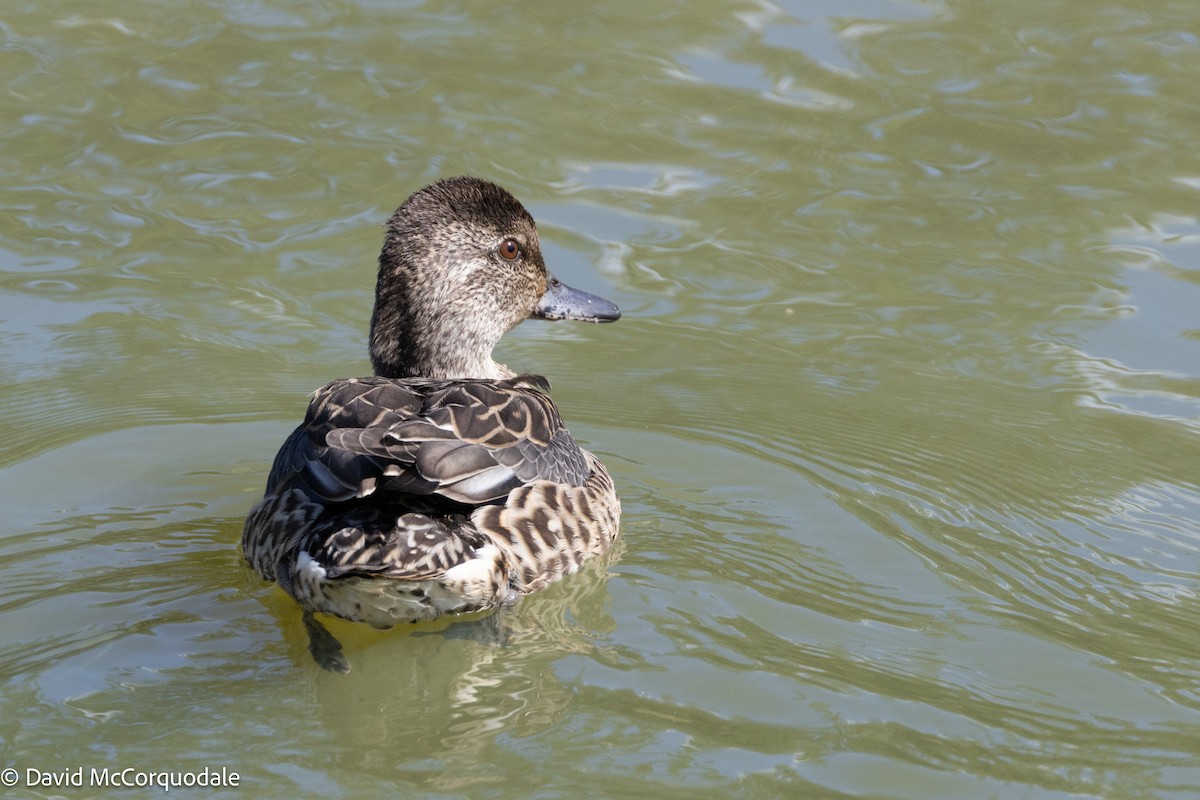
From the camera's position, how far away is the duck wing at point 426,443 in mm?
5582

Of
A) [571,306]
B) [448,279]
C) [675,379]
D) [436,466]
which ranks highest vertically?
[448,279]

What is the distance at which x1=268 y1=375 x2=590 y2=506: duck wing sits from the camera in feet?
18.3

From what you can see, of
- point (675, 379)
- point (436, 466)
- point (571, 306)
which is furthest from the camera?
point (675, 379)

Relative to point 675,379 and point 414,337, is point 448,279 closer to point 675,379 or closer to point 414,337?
point 414,337

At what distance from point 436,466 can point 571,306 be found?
2.58 meters

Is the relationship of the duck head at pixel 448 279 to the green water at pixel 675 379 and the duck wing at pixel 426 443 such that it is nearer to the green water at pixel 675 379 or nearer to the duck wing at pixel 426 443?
the duck wing at pixel 426 443

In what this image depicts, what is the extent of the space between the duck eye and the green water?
1.11 metres

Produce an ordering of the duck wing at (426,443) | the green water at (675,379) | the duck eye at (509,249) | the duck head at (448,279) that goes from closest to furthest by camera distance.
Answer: the green water at (675,379), the duck wing at (426,443), the duck head at (448,279), the duck eye at (509,249)

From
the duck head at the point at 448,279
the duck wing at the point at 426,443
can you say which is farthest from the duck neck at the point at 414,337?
the duck wing at the point at 426,443

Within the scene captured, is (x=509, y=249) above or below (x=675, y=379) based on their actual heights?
above

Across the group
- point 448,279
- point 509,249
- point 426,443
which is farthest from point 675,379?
point 426,443

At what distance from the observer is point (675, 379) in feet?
28.2

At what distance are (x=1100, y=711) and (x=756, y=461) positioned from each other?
255 cm

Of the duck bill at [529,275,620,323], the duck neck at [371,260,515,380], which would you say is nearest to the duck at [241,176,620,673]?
the duck neck at [371,260,515,380]
